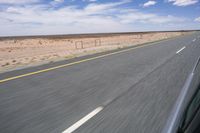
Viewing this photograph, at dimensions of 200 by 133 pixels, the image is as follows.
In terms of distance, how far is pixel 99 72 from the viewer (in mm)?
9508

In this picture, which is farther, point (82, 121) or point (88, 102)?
point (88, 102)

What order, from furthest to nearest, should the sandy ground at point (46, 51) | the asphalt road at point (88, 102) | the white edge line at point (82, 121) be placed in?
the sandy ground at point (46, 51) < the asphalt road at point (88, 102) < the white edge line at point (82, 121)

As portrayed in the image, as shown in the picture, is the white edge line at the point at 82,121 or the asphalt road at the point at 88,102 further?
the asphalt road at the point at 88,102

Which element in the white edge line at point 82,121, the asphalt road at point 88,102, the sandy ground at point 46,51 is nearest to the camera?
the white edge line at point 82,121

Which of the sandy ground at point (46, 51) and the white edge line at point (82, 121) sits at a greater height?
the white edge line at point (82, 121)

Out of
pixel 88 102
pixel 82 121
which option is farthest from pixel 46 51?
pixel 82 121

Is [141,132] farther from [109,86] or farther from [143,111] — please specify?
[109,86]

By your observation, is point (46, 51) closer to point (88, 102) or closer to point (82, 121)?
point (88, 102)

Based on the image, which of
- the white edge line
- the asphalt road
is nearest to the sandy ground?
the asphalt road

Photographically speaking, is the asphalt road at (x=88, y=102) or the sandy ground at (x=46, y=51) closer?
the asphalt road at (x=88, y=102)

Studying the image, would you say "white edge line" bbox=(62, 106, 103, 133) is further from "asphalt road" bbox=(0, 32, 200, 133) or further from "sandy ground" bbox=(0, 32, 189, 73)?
"sandy ground" bbox=(0, 32, 189, 73)

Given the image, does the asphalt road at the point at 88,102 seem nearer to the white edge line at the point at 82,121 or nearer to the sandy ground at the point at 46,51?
the white edge line at the point at 82,121

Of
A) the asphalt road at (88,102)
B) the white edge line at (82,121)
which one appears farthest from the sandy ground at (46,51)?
the white edge line at (82,121)

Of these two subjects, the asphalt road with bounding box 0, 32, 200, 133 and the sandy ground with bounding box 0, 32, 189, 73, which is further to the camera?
the sandy ground with bounding box 0, 32, 189, 73
